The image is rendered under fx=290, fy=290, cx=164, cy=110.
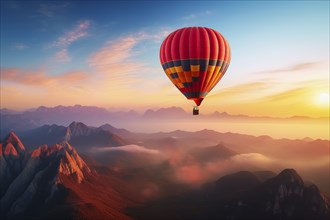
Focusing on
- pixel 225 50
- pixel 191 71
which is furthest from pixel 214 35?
pixel 191 71

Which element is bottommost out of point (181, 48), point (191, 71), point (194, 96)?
point (194, 96)

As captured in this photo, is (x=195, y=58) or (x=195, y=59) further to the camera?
(x=195, y=59)

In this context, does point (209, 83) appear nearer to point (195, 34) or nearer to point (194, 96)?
point (194, 96)

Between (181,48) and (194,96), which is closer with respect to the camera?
(181,48)

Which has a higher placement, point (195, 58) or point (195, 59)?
point (195, 58)
